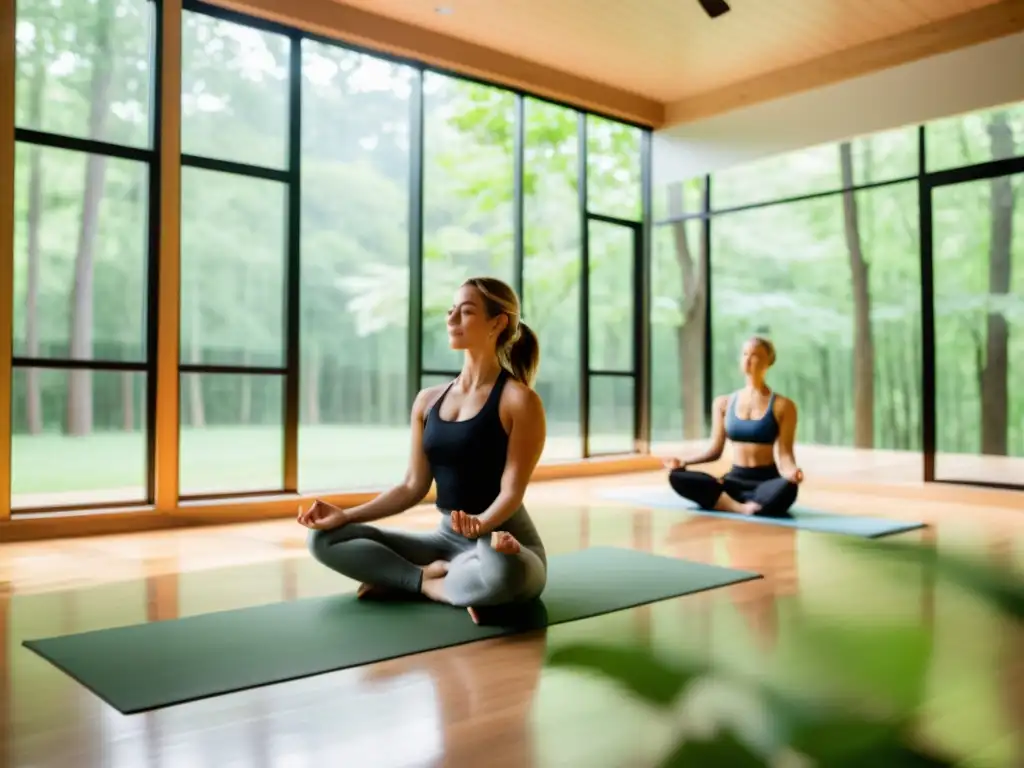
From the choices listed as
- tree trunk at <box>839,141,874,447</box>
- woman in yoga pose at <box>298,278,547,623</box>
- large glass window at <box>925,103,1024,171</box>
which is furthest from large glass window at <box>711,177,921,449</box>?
woman in yoga pose at <box>298,278,547,623</box>

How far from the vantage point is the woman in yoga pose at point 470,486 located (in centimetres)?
241

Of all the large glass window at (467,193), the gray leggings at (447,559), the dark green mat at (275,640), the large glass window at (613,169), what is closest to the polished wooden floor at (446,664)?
the dark green mat at (275,640)

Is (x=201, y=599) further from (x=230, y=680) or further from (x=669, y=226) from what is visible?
(x=669, y=226)

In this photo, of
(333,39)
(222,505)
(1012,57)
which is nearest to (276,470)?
(222,505)

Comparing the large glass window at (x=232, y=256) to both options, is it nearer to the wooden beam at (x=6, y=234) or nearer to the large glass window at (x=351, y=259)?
the large glass window at (x=351, y=259)

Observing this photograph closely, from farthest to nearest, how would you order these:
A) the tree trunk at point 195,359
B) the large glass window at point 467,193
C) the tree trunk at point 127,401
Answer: the large glass window at point 467,193, the tree trunk at point 195,359, the tree trunk at point 127,401

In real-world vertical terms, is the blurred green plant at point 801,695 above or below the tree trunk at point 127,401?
below

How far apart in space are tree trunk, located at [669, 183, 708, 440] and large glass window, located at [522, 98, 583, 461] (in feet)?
3.16

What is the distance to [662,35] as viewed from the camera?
5496 mm

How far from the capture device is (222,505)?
448cm

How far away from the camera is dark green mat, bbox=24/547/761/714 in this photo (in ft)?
6.24

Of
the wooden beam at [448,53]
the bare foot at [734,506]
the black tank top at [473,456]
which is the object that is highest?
the wooden beam at [448,53]

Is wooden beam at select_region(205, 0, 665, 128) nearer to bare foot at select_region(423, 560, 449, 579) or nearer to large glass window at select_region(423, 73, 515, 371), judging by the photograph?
large glass window at select_region(423, 73, 515, 371)

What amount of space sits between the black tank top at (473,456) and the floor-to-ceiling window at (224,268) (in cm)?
241
